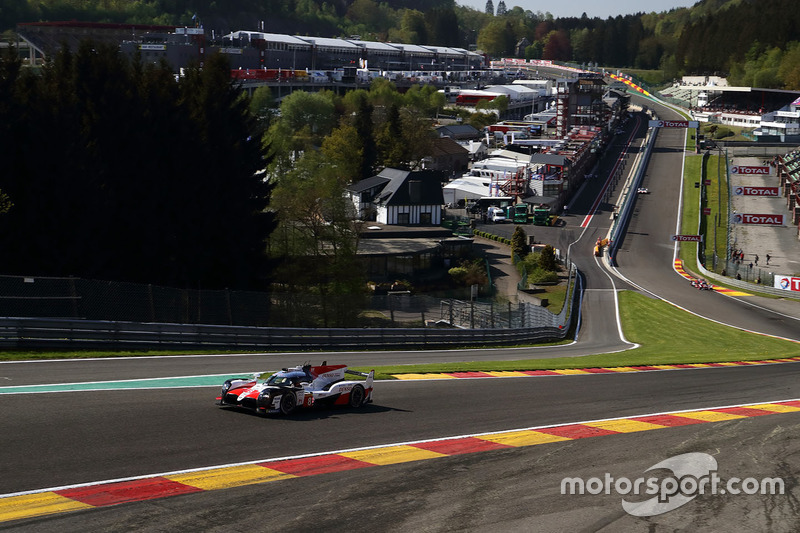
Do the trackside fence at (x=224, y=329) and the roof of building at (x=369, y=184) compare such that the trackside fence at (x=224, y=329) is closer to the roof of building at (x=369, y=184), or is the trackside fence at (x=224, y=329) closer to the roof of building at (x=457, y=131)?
the roof of building at (x=369, y=184)

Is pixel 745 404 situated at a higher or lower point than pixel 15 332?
lower

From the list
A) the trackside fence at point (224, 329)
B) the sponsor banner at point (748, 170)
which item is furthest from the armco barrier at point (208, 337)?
the sponsor banner at point (748, 170)

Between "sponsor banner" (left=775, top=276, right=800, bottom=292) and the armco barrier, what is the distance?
37067 millimetres

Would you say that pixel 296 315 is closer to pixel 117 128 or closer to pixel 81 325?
pixel 81 325

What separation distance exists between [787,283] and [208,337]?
53.4 m

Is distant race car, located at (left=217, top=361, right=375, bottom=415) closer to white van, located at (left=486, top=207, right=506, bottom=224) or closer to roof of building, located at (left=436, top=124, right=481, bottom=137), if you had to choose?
white van, located at (left=486, top=207, right=506, bottom=224)

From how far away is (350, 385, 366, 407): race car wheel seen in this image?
20.4m

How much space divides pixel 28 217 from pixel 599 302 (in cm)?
4211

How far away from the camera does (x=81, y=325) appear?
25.9 meters

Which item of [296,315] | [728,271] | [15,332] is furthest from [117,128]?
[728,271]

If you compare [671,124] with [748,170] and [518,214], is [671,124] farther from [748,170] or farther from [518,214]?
[518,214]

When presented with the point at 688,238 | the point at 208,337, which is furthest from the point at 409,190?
the point at 208,337

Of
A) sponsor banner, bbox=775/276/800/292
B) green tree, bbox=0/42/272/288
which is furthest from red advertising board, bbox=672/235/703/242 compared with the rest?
green tree, bbox=0/42/272/288

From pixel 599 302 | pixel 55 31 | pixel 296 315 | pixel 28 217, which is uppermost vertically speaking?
pixel 55 31
